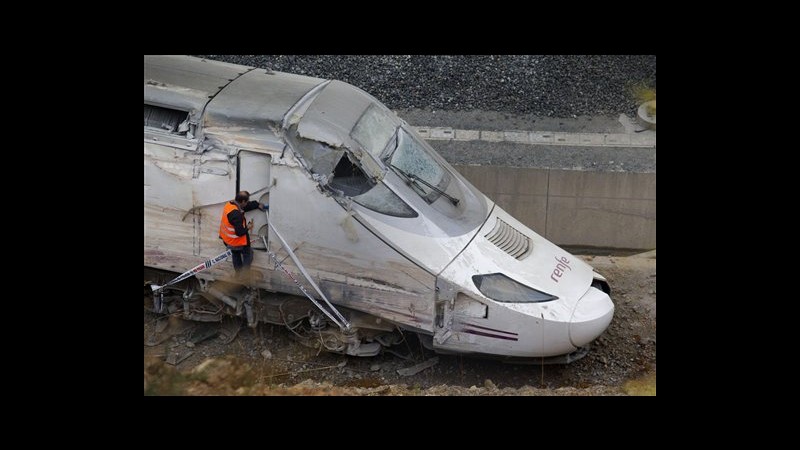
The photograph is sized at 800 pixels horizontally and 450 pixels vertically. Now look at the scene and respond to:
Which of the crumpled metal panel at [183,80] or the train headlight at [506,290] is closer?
the train headlight at [506,290]

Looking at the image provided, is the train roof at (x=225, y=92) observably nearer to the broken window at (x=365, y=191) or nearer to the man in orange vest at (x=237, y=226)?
the man in orange vest at (x=237, y=226)

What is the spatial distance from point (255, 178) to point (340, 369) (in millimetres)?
2488

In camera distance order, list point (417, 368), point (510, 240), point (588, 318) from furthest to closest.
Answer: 1. point (417, 368)
2. point (510, 240)
3. point (588, 318)

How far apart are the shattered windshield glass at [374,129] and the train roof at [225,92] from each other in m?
0.74

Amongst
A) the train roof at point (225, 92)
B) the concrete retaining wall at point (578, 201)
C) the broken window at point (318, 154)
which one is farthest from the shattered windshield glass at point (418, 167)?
the concrete retaining wall at point (578, 201)

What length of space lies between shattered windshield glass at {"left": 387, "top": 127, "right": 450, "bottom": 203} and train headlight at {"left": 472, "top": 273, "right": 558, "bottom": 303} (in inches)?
42.1

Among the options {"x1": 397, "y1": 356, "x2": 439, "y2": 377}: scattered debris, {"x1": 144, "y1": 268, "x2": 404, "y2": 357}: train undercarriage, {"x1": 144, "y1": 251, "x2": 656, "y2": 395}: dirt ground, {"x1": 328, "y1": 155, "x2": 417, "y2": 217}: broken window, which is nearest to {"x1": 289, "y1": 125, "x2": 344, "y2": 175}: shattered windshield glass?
{"x1": 328, "y1": 155, "x2": 417, "y2": 217}: broken window

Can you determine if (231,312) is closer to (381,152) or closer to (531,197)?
(381,152)

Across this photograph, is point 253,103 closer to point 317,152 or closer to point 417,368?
point 317,152

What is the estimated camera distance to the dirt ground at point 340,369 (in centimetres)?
1012

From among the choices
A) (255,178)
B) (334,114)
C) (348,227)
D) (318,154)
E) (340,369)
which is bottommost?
(340,369)

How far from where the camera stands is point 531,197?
13258 millimetres

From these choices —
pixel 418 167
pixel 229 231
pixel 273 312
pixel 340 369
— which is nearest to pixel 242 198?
pixel 229 231

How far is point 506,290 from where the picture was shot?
31.6 ft
